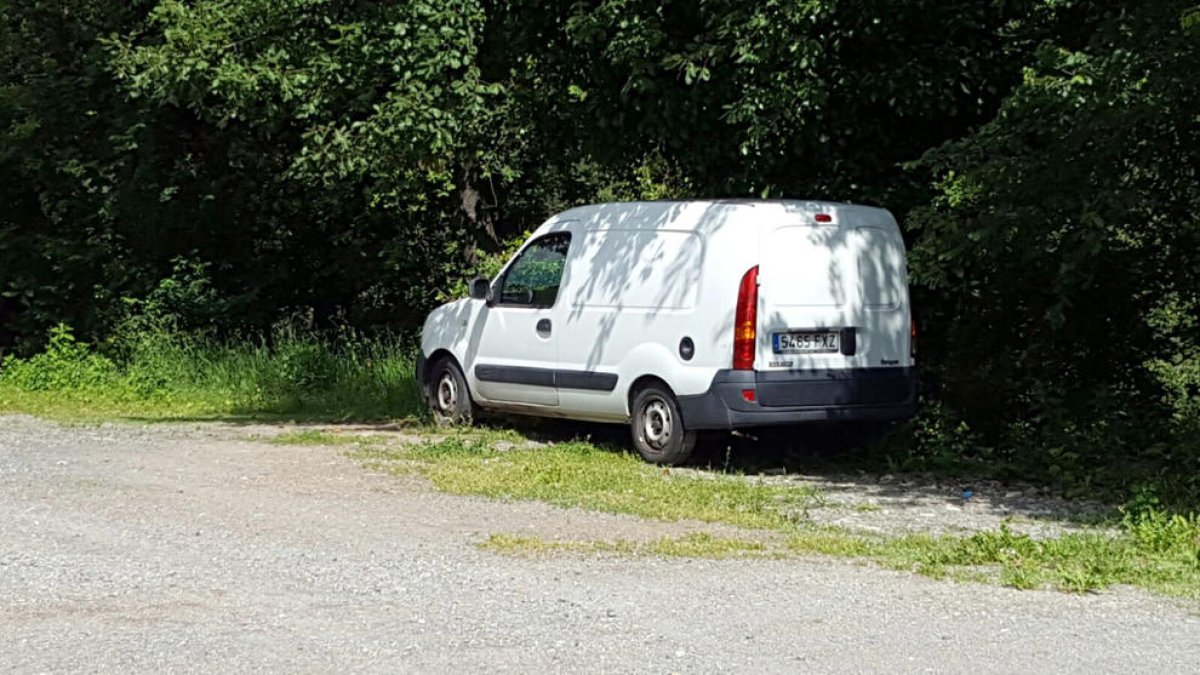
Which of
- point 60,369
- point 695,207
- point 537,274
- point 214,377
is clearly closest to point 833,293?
Result: point 695,207

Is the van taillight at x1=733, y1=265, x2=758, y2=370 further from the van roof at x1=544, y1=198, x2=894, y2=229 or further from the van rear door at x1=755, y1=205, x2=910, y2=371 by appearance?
the van roof at x1=544, y1=198, x2=894, y2=229

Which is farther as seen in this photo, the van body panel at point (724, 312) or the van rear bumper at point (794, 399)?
the van body panel at point (724, 312)

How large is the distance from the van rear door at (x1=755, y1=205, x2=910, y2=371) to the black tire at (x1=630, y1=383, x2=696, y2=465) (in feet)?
2.81

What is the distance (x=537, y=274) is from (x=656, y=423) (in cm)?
215

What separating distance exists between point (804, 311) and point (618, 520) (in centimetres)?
329

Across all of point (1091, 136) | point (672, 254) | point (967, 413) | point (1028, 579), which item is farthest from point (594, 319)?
point (1028, 579)

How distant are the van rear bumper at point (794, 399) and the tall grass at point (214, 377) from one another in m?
5.68

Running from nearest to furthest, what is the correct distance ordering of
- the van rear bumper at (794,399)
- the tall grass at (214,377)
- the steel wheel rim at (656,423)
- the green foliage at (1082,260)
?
1. the green foliage at (1082,260)
2. the van rear bumper at (794,399)
3. the steel wheel rim at (656,423)
4. the tall grass at (214,377)

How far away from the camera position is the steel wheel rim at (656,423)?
13195mm

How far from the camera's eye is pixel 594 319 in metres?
14.0

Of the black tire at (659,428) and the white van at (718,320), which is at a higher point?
the white van at (718,320)

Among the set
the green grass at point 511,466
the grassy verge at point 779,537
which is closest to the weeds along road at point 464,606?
the grassy verge at point 779,537

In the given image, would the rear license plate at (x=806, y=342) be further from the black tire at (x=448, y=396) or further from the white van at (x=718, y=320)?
the black tire at (x=448, y=396)

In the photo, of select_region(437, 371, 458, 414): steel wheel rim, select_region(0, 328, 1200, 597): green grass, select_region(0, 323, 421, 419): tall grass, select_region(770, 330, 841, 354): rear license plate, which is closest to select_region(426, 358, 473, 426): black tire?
select_region(437, 371, 458, 414): steel wheel rim
